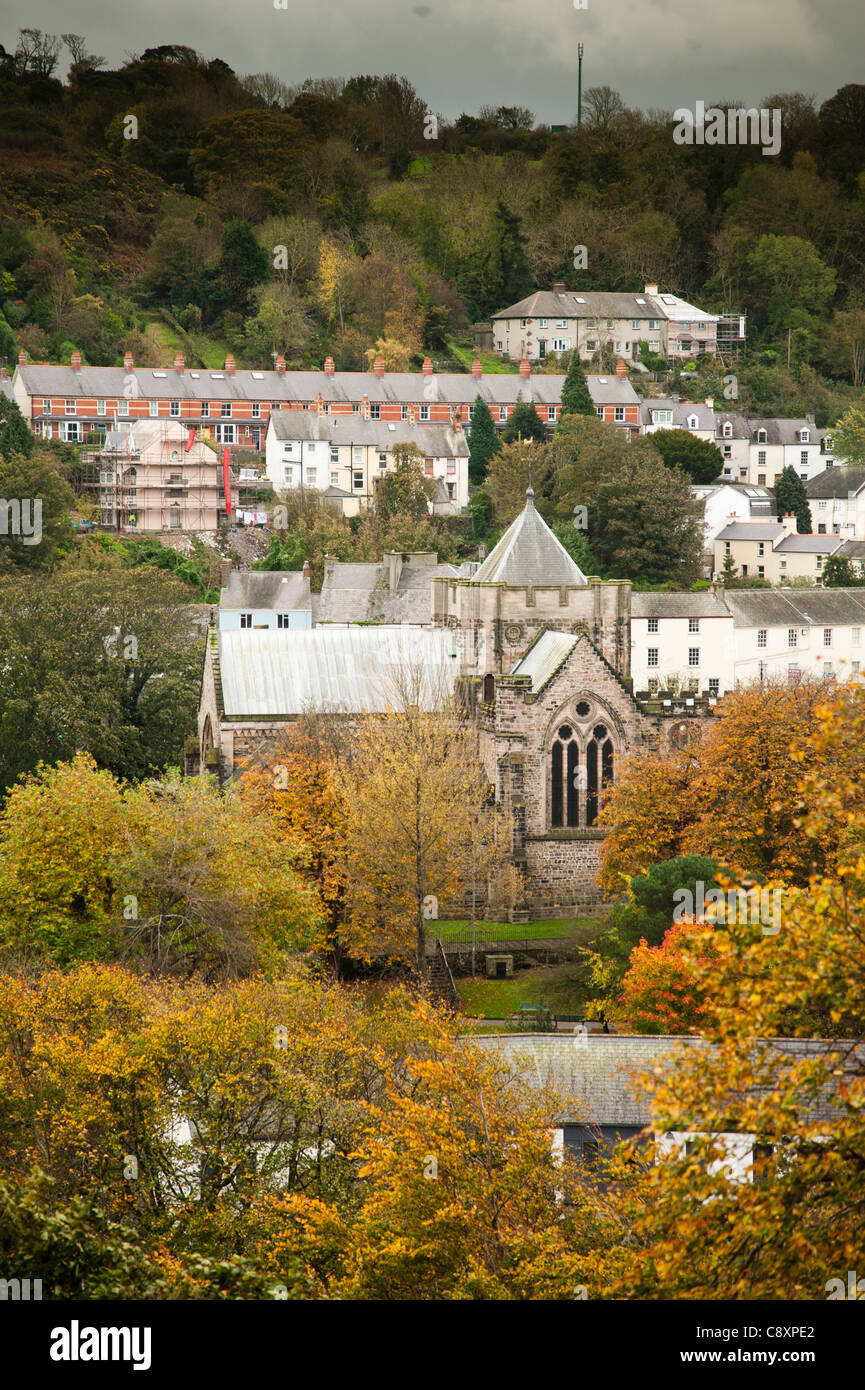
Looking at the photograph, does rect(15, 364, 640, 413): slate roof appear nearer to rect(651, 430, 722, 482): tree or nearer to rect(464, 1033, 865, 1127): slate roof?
rect(651, 430, 722, 482): tree

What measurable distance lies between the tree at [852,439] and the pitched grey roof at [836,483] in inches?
120

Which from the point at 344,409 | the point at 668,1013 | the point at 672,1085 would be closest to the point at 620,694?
the point at 668,1013

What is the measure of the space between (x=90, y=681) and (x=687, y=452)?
63.5m

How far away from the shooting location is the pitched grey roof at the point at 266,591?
73812 millimetres

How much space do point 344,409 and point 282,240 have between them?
3029cm

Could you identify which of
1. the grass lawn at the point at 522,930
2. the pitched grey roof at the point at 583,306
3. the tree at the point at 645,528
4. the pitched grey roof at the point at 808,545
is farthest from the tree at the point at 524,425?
the grass lawn at the point at 522,930

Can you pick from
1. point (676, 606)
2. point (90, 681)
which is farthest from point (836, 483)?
point (90, 681)

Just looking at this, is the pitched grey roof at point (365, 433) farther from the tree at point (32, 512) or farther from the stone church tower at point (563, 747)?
the stone church tower at point (563, 747)

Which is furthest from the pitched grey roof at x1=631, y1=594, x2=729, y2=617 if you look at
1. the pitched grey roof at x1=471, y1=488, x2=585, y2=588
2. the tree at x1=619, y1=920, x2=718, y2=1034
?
the tree at x1=619, y1=920, x2=718, y2=1034

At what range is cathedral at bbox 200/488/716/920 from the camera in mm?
45875

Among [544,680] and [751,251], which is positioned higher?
[751,251]

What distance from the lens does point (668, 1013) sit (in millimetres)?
30219

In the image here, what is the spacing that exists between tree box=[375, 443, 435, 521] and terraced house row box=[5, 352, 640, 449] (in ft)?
30.8
